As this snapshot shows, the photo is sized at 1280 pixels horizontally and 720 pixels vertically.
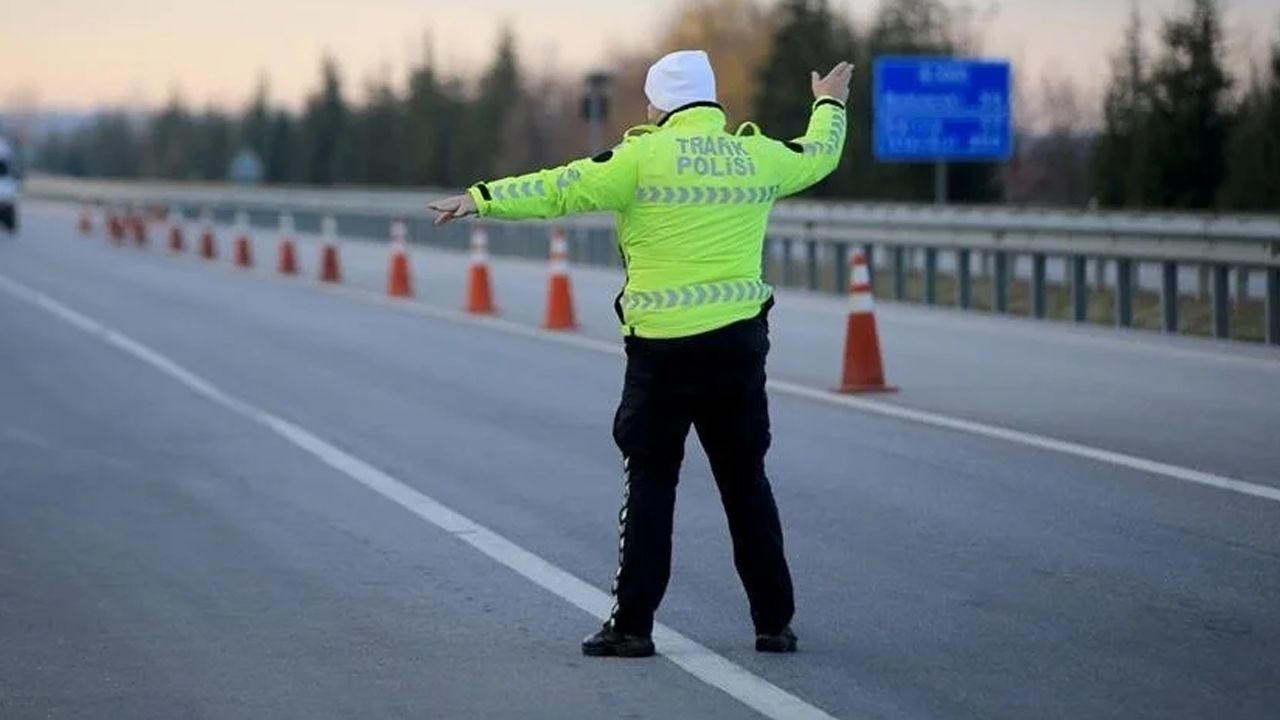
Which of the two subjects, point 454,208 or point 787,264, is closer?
point 454,208

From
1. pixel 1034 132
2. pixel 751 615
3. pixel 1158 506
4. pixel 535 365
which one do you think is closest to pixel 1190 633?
pixel 751 615

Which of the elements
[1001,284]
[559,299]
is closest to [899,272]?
[1001,284]

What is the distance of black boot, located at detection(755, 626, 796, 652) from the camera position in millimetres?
8633

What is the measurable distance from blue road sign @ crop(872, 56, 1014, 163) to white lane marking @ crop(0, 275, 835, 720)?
82.1 ft

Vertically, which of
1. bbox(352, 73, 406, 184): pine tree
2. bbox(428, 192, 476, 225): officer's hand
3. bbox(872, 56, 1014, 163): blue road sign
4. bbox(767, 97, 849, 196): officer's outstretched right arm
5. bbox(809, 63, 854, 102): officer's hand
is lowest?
bbox(352, 73, 406, 184): pine tree

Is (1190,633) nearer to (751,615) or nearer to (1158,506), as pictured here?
(751,615)

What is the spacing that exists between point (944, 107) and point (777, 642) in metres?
36.9

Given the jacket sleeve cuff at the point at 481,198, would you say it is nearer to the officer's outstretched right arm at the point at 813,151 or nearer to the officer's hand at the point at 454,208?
the officer's hand at the point at 454,208

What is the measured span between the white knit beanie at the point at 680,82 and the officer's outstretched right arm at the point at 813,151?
0.28 metres

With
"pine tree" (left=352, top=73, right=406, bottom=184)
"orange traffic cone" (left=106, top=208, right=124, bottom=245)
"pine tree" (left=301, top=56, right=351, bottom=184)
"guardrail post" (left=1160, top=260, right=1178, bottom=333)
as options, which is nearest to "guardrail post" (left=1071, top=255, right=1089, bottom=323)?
"guardrail post" (left=1160, top=260, right=1178, bottom=333)

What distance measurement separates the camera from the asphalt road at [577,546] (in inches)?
321

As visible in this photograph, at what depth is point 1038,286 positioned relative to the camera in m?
28.1

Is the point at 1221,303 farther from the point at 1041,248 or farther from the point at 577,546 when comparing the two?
the point at 577,546

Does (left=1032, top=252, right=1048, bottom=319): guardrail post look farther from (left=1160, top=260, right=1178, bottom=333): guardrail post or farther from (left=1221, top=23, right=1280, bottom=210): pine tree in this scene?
(left=1221, top=23, right=1280, bottom=210): pine tree
